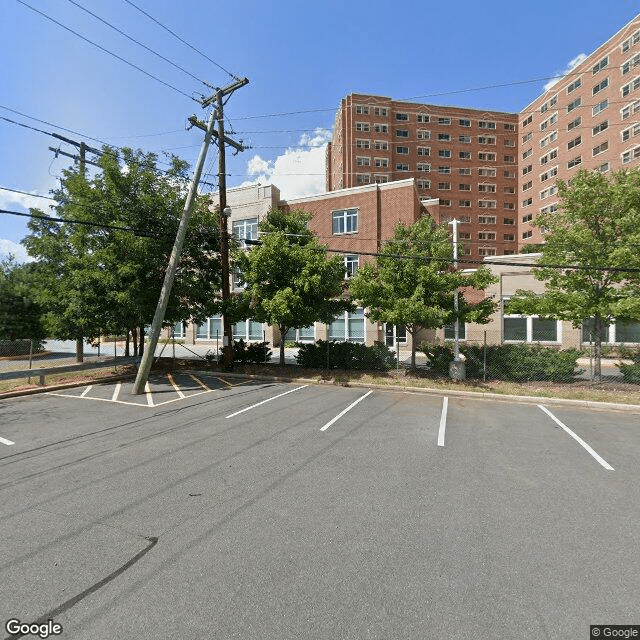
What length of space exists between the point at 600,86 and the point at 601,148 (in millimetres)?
8032

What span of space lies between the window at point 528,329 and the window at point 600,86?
135 feet

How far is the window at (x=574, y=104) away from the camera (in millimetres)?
47375

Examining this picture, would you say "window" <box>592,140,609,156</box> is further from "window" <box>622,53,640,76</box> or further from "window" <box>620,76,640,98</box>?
"window" <box>622,53,640,76</box>

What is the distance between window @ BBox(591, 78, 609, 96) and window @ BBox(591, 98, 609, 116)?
68.1 inches

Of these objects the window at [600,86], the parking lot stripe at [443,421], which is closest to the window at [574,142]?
the window at [600,86]

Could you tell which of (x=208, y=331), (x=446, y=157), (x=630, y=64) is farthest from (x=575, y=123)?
(x=208, y=331)

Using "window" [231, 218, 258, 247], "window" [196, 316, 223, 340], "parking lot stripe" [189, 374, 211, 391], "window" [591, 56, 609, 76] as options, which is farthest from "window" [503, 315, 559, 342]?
"window" [591, 56, 609, 76]

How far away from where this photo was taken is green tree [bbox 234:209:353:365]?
47.5 feet

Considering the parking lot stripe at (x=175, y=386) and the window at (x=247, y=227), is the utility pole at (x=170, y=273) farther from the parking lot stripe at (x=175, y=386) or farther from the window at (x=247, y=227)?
the window at (x=247, y=227)

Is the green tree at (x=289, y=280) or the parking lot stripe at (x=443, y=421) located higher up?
the green tree at (x=289, y=280)

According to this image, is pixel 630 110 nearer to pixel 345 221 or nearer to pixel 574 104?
pixel 574 104

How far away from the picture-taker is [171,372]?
681 inches

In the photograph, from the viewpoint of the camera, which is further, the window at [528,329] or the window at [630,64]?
the window at [630,64]

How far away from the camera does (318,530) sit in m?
4.13
